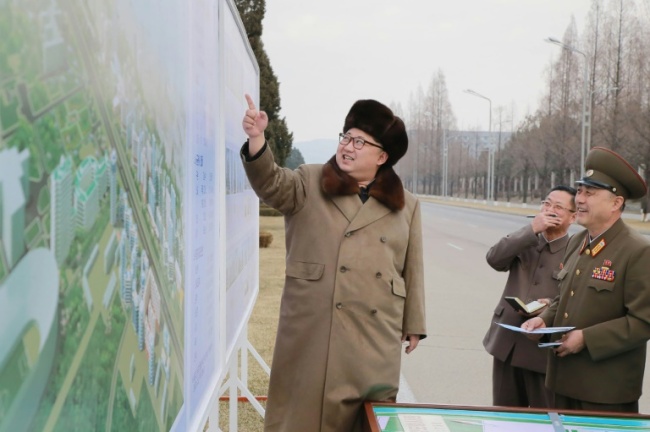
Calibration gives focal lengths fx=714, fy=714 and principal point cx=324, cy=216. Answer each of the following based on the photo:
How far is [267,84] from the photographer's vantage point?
2336 centimetres

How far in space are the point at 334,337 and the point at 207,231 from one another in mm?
745

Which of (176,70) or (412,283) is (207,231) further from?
(412,283)

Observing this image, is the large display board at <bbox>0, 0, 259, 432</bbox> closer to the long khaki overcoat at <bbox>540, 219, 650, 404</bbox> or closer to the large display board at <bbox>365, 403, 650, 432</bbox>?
the large display board at <bbox>365, 403, 650, 432</bbox>

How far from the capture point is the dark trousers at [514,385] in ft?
12.4

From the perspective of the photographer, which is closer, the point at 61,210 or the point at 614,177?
the point at 61,210

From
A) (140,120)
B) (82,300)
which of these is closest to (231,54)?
(140,120)

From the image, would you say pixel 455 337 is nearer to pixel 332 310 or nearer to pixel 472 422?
pixel 332 310

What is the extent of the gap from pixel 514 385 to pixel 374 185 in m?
1.56

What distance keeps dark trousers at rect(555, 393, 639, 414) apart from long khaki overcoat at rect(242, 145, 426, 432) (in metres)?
0.79

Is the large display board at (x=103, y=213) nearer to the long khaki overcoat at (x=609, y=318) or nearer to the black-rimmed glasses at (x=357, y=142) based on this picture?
the black-rimmed glasses at (x=357, y=142)

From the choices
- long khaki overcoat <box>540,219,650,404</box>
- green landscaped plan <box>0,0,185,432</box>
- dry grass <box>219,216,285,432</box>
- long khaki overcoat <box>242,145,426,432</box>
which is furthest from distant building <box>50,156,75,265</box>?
dry grass <box>219,216,285,432</box>

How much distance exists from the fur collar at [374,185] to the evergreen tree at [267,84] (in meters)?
15.9

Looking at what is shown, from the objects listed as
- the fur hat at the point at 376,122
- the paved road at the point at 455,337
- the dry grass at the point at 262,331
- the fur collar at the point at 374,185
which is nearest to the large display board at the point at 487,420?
the fur collar at the point at 374,185

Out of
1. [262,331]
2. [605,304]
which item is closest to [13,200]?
[605,304]
